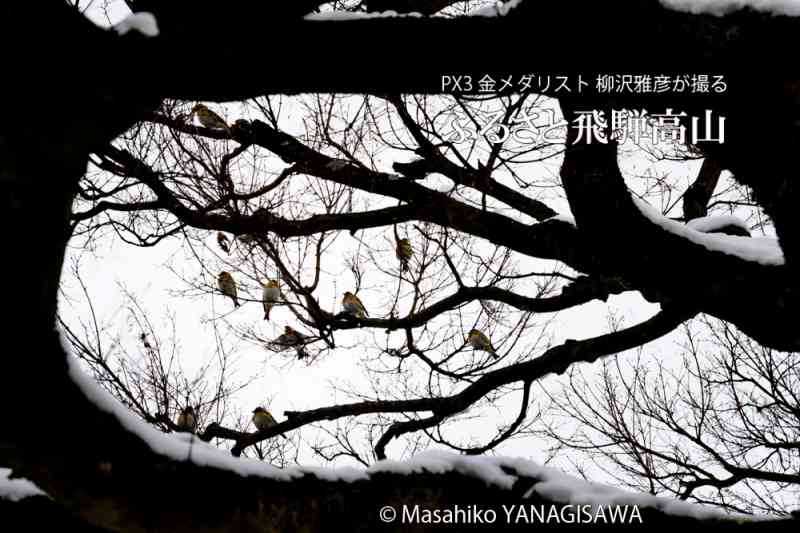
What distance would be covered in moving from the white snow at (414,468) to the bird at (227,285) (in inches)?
169

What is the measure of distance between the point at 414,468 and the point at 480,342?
210 inches

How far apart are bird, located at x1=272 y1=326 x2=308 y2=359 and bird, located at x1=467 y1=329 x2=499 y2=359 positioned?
199 centimetres

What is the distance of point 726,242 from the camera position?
3.82m

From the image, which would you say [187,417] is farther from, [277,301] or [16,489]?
[16,489]

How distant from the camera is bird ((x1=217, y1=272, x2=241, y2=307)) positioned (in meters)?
→ 7.00

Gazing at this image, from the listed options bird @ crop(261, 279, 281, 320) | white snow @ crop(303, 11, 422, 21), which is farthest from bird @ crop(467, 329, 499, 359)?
white snow @ crop(303, 11, 422, 21)

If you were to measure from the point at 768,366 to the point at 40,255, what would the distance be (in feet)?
27.4

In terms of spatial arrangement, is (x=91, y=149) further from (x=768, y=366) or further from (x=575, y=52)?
(x=768, y=366)

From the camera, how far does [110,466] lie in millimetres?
2379

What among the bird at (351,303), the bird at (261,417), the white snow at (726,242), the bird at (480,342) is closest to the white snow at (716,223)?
the white snow at (726,242)

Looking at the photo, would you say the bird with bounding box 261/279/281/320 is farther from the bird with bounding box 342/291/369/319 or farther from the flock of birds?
the bird with bounding box 342/291/369/319

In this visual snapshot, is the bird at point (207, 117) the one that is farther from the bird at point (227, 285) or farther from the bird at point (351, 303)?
the bird at point (351, 303)

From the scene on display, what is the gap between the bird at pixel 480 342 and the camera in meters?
7.70

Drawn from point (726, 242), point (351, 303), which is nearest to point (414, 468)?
point (726, 242)
